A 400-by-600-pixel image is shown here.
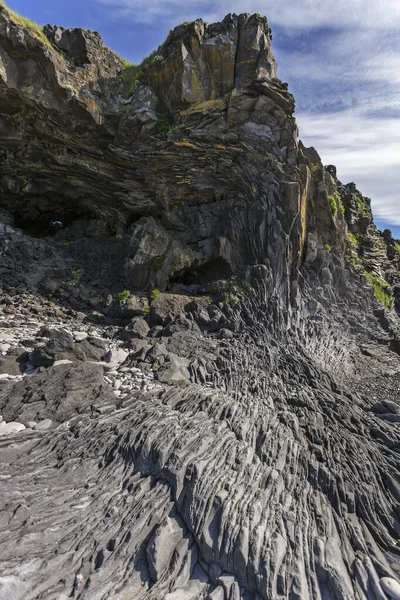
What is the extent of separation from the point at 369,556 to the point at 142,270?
1375 centimetres

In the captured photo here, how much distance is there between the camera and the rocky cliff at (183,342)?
524 cm

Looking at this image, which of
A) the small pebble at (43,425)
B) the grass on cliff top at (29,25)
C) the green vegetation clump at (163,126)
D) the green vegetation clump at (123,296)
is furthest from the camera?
the green vegetation clump at (163,126)

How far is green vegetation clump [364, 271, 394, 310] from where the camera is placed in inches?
925

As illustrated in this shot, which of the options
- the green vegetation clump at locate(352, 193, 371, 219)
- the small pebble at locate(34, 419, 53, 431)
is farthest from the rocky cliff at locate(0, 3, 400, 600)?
the green vegetation clump at locate(352, 193, 371, 219)

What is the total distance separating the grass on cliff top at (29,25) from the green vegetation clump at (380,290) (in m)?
24.2

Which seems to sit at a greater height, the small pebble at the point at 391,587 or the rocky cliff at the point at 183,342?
the rocky cliff at the point at 183,342

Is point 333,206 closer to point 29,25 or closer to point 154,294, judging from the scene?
point 154,294

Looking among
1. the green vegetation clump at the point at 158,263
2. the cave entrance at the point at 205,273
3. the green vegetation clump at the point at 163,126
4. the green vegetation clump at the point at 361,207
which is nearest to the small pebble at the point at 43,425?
the green vegetation clump at the point at 158,263

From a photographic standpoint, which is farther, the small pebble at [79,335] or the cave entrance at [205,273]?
the cave entrance at [205,273]

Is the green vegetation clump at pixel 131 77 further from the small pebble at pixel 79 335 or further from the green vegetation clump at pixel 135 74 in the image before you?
the small pebble at pixel 79 335

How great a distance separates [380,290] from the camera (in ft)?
80.1

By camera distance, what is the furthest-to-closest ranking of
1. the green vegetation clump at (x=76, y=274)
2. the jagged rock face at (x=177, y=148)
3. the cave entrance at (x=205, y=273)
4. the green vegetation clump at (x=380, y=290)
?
the green vegetation clump at (x=380, y=290)
the cave entrance at (x=205, y=273)
the green vegetation clump at (x=76, y=274)
the jagged rock face at (x=177, y=148)

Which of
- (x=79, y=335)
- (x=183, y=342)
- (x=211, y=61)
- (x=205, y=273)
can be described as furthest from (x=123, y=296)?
(x=211, y=61)

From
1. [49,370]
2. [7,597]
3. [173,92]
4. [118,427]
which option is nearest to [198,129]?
[173,92]
